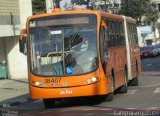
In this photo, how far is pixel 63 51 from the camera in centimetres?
1691

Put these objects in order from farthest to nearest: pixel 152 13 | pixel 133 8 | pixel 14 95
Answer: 1. pixel 152 13
2. pixel 133 8
3. pixel 14 95

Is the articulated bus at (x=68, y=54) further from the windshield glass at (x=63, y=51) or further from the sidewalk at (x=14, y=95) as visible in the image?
the sidewalk at (x=14, y=95)

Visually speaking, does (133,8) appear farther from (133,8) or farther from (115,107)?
(115,107)

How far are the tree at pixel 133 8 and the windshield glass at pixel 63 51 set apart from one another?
6743 centimetres

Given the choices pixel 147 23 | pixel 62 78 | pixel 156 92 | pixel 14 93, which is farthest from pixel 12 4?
pixel 147 23

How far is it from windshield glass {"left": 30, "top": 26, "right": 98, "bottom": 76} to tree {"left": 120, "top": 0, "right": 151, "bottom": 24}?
67.4m

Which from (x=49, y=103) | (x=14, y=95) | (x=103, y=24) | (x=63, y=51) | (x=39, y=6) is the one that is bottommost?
(x=14, y=95)

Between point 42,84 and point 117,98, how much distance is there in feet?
11.4

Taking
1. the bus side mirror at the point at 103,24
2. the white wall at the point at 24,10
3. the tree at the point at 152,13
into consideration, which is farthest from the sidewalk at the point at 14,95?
the tree at the point at 152,13

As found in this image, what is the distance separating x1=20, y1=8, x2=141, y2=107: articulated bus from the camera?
16594 millimetres

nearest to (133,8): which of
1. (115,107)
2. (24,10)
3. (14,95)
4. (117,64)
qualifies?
(24,10)

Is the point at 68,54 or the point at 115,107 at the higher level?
the point at 68,54

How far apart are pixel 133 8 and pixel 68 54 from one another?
70995 mm

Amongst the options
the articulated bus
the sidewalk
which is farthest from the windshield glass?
the sidewalk
